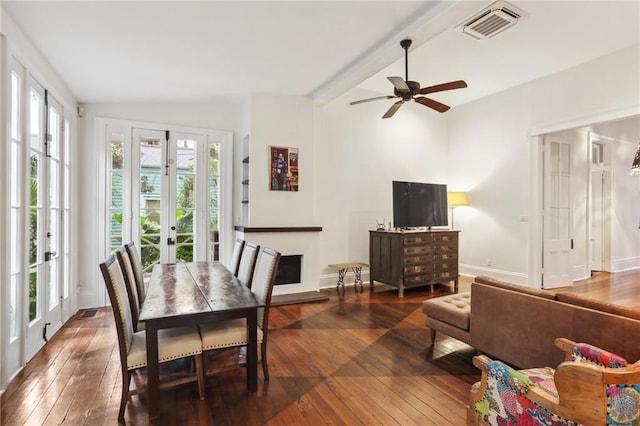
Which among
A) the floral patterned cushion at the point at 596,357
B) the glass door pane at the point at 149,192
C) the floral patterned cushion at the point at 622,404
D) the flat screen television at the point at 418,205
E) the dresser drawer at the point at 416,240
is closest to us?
the floral patterned cushion at the point at 622,404

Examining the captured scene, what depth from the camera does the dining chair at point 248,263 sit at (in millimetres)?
2943

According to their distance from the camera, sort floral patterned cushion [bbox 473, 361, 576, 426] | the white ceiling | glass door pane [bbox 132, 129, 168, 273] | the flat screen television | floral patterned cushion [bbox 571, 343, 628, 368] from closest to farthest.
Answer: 1. floral patterned cushion [bbox 473, 361, 576, 426]
2. floral patterned cushion [bbox 571, 343, 628, 368]
3. the white ceiling
4. glass door pane [bbox 132, 129, 168, 273]
5. the flat screen television

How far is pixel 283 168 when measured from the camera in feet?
16.0

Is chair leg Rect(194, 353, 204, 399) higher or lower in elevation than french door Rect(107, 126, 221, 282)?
lower

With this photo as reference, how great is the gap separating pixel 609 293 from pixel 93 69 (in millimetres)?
7586

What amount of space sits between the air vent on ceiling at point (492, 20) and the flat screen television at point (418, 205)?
2287mm

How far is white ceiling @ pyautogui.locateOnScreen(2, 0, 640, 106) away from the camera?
2510mm

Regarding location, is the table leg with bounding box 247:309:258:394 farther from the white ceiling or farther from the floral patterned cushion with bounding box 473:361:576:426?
the white ceiling

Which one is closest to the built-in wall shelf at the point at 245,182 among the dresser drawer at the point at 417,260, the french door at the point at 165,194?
the french door at the point at 165,194

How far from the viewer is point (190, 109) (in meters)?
4.79

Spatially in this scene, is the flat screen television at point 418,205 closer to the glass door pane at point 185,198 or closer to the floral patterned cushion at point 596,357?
the glass door pane at point 185,198

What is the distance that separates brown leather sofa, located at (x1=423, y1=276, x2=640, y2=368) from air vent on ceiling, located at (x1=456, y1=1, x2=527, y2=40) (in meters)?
2.50

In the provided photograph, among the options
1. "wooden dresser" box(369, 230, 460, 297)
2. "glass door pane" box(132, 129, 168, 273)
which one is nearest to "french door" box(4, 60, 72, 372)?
"glass door pane" box(132, 129, 168, 273)

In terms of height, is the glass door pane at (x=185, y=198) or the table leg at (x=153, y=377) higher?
the glass door pane at (x=185, y=198)
